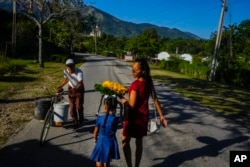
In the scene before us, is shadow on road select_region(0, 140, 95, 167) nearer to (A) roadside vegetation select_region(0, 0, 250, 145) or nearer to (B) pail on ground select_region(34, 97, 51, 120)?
(A) roadside vegetation select_region(0, 0, 250, 145)

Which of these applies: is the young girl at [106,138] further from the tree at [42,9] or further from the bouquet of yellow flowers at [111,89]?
the tree at [42,9]

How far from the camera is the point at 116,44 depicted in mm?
105125

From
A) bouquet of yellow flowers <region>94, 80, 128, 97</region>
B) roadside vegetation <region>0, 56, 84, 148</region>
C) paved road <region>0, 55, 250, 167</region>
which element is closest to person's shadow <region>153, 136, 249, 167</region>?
paved road <region>0, 55, 250, 167</region>

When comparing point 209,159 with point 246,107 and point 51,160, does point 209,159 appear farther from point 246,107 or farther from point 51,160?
point 246,107

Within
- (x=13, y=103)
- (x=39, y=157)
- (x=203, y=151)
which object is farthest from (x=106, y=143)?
(x=13, y=103)

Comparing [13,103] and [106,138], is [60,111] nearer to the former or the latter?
[106,138]

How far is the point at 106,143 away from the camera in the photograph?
5328mm

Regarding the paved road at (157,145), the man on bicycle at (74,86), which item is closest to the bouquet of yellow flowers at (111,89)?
the paved road at (157,145)

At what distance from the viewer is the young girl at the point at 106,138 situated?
5.32 meters

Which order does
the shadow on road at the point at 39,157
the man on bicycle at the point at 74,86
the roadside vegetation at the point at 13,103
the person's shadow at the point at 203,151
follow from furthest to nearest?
the roadside vegetation at the point at 13,103
the man on bicycle at the point at 74,86
the person's shadow at the point at 203,151
the shadow on road at the point at 39,157

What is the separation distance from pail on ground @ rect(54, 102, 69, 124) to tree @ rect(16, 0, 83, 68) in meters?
24.3

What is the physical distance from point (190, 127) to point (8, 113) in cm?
541

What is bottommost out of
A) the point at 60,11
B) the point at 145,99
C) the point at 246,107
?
the point at 246,107

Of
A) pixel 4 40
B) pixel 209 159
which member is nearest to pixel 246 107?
pixel 209 159
